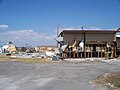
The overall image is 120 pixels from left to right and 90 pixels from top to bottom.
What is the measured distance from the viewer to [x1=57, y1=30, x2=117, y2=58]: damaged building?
138 feet

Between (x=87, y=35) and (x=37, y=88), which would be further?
(x=87, y=35)

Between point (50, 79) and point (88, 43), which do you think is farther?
point (88, 43)

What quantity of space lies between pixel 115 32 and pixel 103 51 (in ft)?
11.8

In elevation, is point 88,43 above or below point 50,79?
above

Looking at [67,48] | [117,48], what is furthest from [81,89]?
[117,48]

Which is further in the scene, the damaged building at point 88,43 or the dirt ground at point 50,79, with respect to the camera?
the damaged building at point 88,43

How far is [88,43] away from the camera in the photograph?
42656 millimetres

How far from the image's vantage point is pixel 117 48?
4481 centimetres

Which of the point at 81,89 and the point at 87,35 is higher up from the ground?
the point at 87,35

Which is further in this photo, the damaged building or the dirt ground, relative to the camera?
the damaged building

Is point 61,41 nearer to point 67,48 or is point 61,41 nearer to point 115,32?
point 67,48

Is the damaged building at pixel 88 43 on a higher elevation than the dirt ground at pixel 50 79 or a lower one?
higher

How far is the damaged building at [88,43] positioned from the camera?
4216 centimetres

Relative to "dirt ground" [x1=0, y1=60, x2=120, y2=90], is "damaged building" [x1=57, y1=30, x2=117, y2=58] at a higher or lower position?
higher
